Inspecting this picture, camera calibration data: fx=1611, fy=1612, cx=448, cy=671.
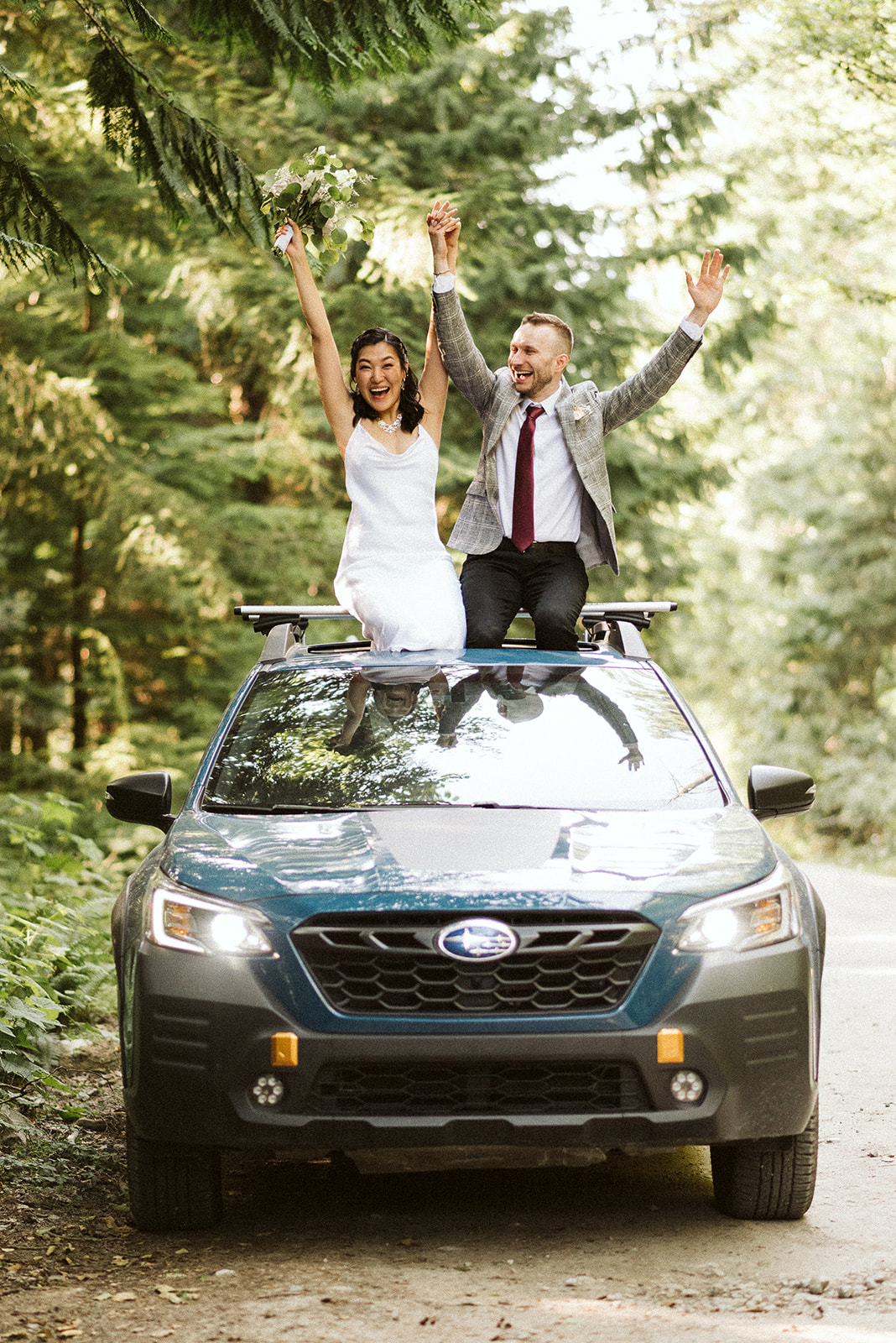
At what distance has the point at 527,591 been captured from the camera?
7.23 m

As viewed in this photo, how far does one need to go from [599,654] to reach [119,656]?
41.4 feet

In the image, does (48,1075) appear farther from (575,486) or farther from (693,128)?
(693,128)

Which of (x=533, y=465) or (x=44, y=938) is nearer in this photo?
(x=533, y=465)

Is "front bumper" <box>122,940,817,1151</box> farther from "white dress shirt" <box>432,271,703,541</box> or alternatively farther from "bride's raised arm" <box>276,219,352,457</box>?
"bride's raised arm" <box>276,219,352,457</box>

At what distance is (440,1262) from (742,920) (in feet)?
4.08

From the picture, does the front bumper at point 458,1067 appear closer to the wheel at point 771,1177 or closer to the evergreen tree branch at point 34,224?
the wheel at point 771,1177

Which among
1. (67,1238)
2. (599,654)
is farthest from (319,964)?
(599,654)

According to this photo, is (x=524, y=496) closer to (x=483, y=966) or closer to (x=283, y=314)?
(x=483, y=966)

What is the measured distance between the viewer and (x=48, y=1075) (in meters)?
6.25

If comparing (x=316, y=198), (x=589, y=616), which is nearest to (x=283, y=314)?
(x=316, y=198)

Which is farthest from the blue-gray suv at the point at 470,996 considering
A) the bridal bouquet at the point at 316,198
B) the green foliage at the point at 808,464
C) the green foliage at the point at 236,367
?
the green foliage at the point at 808,464

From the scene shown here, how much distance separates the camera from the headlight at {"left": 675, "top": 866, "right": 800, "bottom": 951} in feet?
14.2

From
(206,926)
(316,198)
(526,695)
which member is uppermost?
(316,198)

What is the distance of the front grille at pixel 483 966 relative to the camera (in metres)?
4.23
